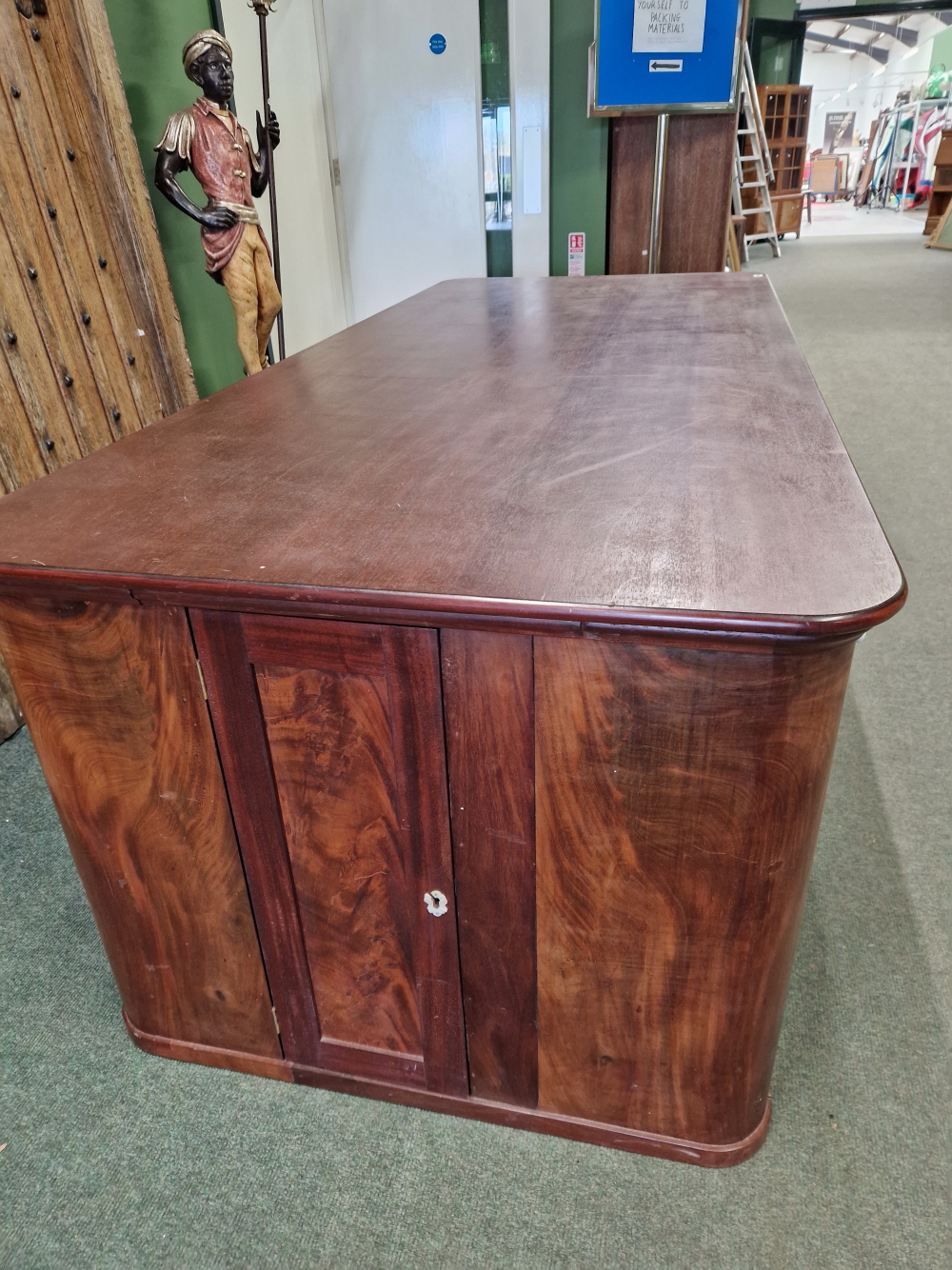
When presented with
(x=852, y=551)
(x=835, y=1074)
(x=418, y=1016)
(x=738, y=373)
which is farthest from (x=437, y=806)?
(x=738, y=373)

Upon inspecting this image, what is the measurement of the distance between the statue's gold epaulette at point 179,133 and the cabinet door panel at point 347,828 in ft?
6.90

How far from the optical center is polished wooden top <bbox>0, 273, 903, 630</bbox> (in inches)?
28.2

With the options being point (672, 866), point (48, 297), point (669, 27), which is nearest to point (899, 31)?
point (669, 27)

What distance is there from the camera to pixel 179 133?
230 cm

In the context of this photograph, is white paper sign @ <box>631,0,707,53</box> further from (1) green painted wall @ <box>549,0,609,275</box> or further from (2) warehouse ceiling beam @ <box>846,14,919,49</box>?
(2) warehouse ceiling beam @ <box>846,14,919,49</box>

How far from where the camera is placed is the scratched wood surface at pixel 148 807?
33.0 inches

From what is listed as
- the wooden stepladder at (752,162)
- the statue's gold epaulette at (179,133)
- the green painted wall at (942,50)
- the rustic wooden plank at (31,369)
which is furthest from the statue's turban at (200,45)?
the green painted wall at (942,50)

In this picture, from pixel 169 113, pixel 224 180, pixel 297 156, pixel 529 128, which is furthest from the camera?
pixel 529 128

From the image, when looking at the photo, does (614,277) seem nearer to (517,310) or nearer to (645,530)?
(517,310)

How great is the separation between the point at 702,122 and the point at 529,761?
12.7 ft

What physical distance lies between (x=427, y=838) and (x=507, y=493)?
15.5 inches

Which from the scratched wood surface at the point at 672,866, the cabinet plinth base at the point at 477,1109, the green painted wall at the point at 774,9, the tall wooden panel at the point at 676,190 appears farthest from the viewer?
the green painted wall at the point at 774,9

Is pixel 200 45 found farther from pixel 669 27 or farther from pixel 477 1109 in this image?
pixel 477 1109

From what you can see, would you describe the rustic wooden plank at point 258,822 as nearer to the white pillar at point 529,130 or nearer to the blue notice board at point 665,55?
the blue notice board at point 665,55
